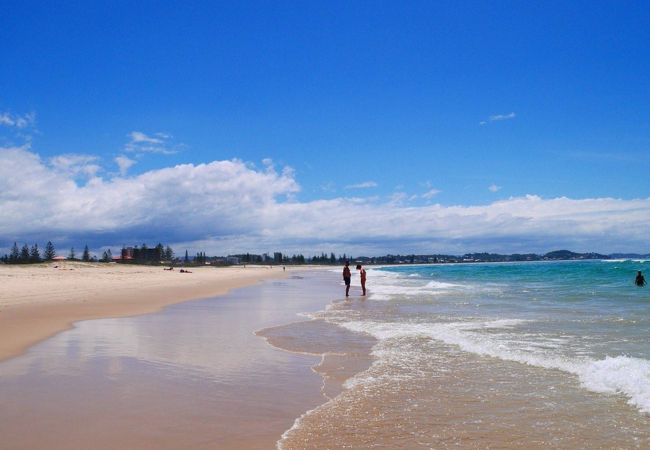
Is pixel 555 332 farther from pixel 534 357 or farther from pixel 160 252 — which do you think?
pixel 160 252

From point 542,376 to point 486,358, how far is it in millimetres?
1542

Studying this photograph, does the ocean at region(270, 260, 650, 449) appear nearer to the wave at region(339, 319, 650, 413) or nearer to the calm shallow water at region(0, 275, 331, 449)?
the wave at region(339, 319, 650, 413)

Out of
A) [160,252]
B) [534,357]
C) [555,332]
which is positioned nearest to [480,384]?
[534,357]

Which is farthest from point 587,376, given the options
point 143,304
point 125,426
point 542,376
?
point 143,304

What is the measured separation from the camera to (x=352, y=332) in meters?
13.6

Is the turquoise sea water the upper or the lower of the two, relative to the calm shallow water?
lower

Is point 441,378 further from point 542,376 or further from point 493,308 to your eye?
point 493,308

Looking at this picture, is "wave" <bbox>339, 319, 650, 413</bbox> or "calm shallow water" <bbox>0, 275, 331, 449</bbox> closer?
"calm shallow water" <bbox>0, 275, 331, 449</bbox>

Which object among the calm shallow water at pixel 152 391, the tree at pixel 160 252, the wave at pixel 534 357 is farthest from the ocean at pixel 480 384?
the tree at pixel 160 252

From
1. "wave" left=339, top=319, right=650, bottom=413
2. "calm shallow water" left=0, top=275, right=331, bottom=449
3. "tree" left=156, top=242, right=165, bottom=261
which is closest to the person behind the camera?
"calm shallow water" left=0, top=275, right=331, bottom=449

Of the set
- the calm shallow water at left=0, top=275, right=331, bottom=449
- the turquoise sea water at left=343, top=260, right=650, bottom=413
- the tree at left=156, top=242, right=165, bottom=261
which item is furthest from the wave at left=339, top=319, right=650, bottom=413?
the tree at left=156, top=242, right=165, bottom=261

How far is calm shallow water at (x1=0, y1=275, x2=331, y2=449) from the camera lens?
534 cm

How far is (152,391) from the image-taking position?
7.10m

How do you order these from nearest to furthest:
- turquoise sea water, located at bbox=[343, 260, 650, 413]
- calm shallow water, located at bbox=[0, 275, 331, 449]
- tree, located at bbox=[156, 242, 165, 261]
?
calm shallow water, located at bbox=[0, 275, 331, 449] → turquoise sea water, located at bbox=[343, 260, 650, 413] → tree, located at bbox=[156, 242, 165, 261]
